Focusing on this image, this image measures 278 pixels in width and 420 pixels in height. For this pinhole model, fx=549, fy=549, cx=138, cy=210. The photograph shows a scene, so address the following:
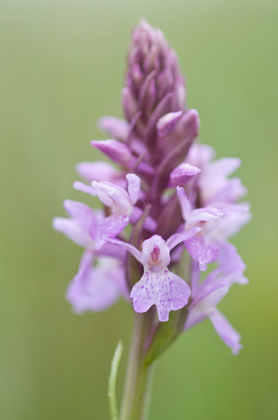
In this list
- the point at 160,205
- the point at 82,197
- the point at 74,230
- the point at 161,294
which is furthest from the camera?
the point at 82,197

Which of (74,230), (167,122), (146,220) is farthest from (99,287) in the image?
(167,122)

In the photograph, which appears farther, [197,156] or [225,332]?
[197,156]

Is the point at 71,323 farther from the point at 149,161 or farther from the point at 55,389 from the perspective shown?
the point at 149,161

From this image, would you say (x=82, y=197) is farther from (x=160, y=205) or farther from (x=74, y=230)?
(x=160, y=205)

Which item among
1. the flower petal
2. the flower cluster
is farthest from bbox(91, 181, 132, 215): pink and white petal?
the flower petal

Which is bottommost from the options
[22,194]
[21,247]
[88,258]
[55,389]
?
[55,389]

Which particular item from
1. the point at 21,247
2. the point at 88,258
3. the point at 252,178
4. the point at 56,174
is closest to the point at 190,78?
the point at 252,178

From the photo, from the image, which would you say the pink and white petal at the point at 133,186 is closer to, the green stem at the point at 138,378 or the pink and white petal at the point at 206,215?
the pink and white petal at the point at 206,215
